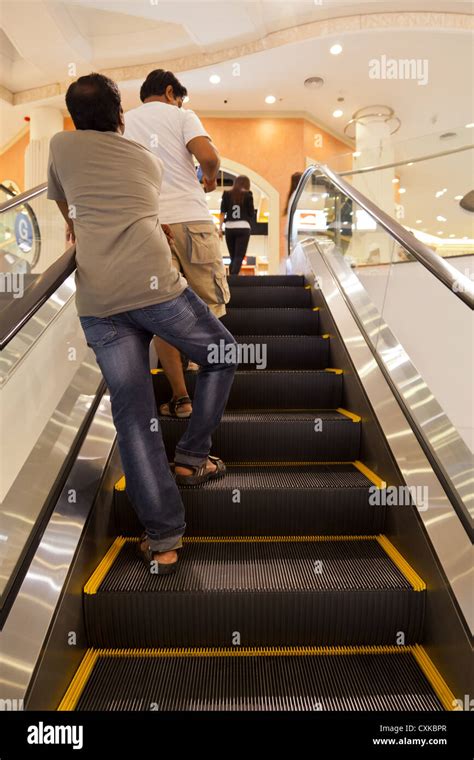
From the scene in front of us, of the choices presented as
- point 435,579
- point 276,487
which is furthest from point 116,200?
point 435,579

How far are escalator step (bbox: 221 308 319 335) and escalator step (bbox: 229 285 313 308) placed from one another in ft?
1.40

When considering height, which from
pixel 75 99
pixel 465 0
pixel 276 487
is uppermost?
pixel 465 0

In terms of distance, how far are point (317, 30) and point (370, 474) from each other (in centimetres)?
924

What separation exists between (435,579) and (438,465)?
41cm

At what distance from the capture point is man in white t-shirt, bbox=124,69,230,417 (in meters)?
2.38

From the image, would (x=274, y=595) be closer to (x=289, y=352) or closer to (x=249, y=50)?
(x=289, y=352)

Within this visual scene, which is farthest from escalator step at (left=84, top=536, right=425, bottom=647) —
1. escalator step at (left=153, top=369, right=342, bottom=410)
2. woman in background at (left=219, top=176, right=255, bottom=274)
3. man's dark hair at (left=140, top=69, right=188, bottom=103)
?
woman in background at (left=219, top=176, right=255, bottom=274)

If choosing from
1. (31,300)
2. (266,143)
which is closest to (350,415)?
(31,300)

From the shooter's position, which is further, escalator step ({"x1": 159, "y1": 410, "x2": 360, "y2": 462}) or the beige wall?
the beige wall

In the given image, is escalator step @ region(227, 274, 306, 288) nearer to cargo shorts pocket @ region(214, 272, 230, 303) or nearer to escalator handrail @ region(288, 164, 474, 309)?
escalator handrail @ region(288, 164, 474, 309)

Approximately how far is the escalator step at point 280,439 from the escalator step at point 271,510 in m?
0.38

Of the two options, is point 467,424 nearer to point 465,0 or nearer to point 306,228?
point 306,228

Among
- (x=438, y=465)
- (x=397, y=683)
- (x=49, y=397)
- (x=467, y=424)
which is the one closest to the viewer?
(x=397, y=683)
